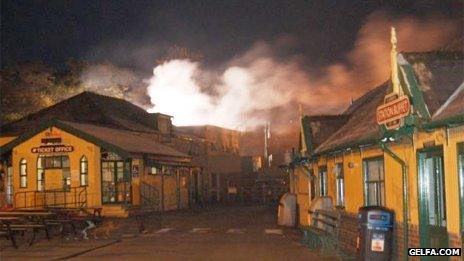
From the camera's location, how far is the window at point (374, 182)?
14.7 m

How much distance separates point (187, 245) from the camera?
1958 cm

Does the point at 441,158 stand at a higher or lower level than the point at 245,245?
higher

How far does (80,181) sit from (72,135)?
2254mm

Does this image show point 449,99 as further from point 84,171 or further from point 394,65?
point 84,171

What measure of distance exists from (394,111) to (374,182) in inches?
134

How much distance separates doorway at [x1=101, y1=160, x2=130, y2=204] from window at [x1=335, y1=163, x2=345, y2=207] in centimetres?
1581

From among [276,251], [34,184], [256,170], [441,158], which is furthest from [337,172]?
[256,170]

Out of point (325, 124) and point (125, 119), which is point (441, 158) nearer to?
point (325, 124)

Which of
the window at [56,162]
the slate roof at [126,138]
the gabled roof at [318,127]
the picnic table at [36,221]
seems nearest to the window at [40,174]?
the window at [56,162]

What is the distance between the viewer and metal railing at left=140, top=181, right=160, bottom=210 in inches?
1325

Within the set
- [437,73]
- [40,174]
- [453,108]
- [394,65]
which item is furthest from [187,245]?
[40,174]

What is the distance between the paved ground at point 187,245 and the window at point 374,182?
1.94 m

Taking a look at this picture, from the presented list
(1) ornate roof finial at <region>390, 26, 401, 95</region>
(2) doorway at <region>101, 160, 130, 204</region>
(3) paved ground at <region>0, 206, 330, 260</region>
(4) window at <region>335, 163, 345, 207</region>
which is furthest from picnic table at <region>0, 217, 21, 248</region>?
(1) ornate roof finial at <region>390, 26, 401, 95</region>

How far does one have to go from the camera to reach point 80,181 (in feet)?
106
